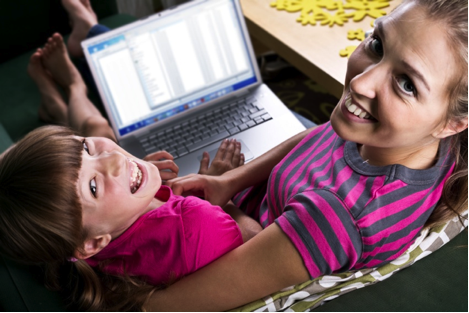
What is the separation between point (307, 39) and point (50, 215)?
0.92 m

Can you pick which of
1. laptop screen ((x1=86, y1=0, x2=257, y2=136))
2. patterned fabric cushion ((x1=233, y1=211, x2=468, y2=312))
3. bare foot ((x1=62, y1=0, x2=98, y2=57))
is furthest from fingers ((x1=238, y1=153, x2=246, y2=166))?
bare foot ((x1=62, y1=0, x2=98, y2=57))

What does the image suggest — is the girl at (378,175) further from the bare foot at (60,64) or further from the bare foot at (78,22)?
the bare foot at (78,22)

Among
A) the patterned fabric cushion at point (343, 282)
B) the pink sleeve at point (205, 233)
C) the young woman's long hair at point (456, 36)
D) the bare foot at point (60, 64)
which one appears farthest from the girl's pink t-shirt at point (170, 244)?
the bare foot at point (60, 64)

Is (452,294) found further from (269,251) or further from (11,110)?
(11,110)

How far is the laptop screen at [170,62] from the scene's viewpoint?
1.31m

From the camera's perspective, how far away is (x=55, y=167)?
0.84m

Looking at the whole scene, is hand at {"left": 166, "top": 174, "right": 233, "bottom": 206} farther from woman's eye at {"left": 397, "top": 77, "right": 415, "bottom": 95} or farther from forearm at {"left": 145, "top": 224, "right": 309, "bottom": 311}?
woman's eye at {"left": 397, "top": 77, "right": 415, "bottom": 95}

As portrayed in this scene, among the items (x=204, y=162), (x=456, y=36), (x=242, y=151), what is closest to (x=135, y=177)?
(x=204, y=162)

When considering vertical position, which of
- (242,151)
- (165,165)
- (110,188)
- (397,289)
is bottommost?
(397,289)

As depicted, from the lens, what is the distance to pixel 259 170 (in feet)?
3.87

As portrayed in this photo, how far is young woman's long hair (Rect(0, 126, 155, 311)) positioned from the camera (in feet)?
2.72

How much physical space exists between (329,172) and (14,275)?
0.60m

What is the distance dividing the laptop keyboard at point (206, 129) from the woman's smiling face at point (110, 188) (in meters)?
0.35

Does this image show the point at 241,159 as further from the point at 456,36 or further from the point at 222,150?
the point at 456,36
